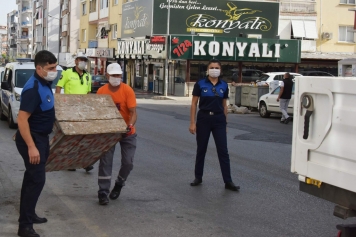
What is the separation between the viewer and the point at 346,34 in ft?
149

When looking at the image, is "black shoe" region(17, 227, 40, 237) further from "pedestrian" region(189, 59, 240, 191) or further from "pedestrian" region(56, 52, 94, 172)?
"pedestrian" region(56, 52, 94, 172)

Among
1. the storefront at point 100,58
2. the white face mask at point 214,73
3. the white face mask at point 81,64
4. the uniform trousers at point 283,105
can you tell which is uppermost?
the storefront at point 100,58

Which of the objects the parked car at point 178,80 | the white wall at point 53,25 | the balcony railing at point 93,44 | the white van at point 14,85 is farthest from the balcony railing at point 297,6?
the white wall at point 53,25

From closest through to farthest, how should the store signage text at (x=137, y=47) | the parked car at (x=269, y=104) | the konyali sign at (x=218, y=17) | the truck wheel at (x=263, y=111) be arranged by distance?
the parked car at (x=269, y=104) < the truck wheel at (x=263, y=111) < the store signage text at (x=137, y=47) < the konyali sign at (x=218, y=17)

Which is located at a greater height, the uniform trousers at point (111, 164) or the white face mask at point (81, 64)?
the white face mask at point (81, 64)

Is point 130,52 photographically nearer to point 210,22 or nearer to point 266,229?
point 210,22

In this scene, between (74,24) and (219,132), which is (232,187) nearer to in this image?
(219,132)

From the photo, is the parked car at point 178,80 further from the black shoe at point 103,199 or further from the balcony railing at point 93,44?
the black shoe at point 103,199

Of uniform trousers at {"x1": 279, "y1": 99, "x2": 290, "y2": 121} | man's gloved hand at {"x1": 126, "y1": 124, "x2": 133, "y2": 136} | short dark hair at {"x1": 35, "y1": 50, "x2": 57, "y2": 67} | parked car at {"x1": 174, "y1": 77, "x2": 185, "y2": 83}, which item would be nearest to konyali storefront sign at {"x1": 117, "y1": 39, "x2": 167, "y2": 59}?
parked car at {"x1": 174, "y1": 77, "x2": 185, "y2": 83}

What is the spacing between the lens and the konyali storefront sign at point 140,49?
40.9 metres

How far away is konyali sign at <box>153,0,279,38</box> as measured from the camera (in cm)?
4303

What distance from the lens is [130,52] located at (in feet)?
150

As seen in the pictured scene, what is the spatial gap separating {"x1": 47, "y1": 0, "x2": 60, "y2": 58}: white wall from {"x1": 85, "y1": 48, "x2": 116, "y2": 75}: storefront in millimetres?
27295

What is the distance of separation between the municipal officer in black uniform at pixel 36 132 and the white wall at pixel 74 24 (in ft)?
222
